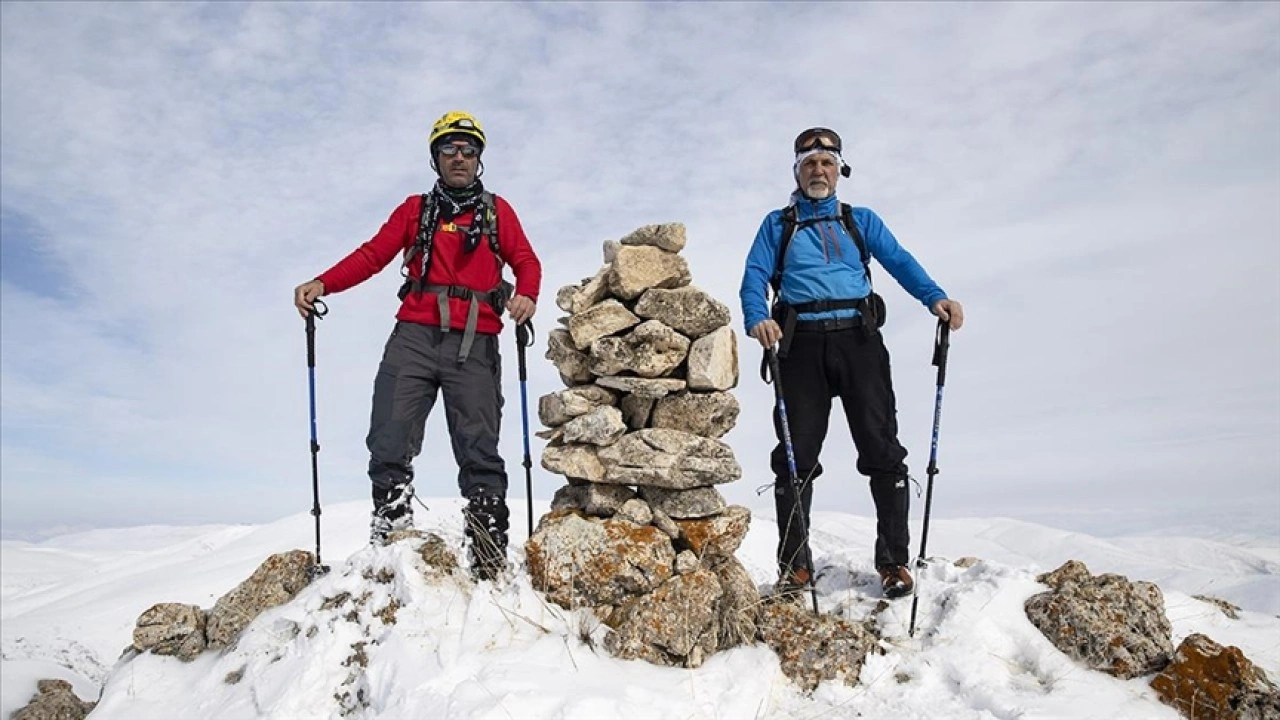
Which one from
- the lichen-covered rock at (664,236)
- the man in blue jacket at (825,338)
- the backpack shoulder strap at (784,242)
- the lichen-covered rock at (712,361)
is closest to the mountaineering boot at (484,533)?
the lichen-covered rock at (712,361)

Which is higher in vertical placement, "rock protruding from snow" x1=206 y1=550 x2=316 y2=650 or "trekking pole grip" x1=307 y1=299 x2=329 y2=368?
"trekking pole grip" x1=307 y1=299 x2=329 y2=368

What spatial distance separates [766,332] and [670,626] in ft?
7.81

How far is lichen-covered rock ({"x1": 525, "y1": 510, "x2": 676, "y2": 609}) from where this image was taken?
19.4 ft

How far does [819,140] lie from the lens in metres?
6.50

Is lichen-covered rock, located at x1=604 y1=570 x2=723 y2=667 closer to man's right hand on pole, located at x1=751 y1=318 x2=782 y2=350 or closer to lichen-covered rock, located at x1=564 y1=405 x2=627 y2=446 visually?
lichen-covered rock, located at x1=564 y1=405 x2=627 y2=446

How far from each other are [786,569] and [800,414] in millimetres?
1331

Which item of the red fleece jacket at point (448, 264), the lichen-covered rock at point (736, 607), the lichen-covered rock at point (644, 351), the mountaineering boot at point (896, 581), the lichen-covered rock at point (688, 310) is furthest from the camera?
the lichen-covered rock at point (688, 310)

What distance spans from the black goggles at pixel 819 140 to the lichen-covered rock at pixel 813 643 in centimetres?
385

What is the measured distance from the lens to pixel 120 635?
1373 cm

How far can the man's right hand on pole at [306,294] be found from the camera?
645cm

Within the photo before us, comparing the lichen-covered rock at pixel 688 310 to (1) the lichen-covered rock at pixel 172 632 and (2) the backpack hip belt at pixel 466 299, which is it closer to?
(2) the backpack hip belt at pixel 466 299

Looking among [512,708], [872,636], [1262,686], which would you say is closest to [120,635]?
[512,708]

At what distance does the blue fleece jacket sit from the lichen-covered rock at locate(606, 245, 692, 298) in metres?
0.75

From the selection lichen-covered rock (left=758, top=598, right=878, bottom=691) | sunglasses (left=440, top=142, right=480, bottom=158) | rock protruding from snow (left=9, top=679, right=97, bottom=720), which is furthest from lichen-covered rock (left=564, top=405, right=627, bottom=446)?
rock protruding from snow (left=9, top=679, right=97, bottom=720)
